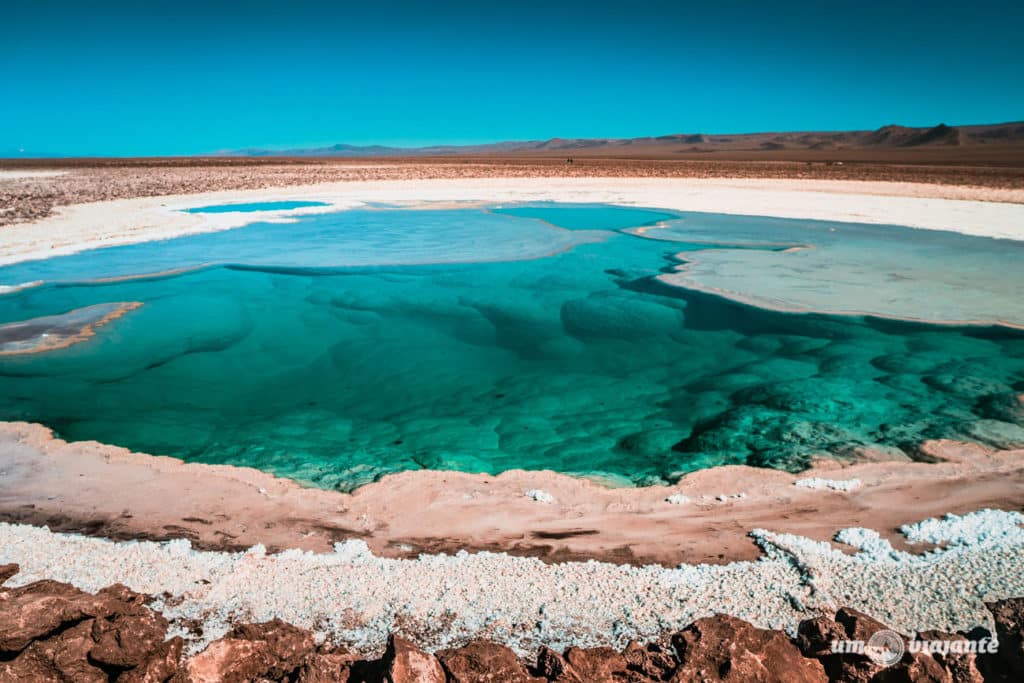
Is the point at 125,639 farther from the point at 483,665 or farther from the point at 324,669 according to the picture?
the point at 483,665

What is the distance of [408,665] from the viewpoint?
1799 mm

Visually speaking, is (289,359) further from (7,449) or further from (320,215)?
(320,215)

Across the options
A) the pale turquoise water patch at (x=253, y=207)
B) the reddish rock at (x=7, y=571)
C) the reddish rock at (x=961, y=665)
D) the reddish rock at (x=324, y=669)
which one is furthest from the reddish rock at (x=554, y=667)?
the pale turquoise water patch at (x=253, y=207)

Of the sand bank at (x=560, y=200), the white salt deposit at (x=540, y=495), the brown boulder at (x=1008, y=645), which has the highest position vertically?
the sand bank at (x=560, y=200)

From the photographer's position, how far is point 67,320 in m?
6.00

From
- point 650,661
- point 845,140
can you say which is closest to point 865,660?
point 650,661

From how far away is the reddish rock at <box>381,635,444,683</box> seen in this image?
177 centimetres

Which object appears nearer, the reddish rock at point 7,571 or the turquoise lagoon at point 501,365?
the reddish rock at point 7,571

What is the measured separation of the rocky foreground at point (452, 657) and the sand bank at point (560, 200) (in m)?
8.61

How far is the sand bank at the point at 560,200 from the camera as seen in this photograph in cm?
1067

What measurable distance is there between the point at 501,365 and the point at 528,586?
2.82 m

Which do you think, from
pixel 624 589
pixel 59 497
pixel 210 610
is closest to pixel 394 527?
pixel 210 610

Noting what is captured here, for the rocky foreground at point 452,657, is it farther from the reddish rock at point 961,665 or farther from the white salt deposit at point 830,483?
the white salt deposit at point 830,483

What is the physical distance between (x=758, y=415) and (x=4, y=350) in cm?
564
